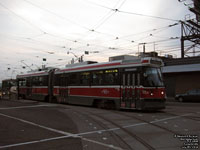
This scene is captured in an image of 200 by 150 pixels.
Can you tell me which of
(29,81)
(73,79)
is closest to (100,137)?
(73,79)

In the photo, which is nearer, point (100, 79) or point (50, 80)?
point (100, 79)

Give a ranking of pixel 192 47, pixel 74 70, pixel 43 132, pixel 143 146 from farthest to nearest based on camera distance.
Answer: pixel 192 47 → pixel 74 70 → pixel 43 132 → pixel 143 146

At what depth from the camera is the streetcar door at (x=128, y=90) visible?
1362 cm

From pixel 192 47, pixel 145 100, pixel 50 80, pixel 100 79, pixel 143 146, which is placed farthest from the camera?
pixel 192 47

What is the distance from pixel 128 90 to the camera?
13859 mm

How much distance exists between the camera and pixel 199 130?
26.4 ft

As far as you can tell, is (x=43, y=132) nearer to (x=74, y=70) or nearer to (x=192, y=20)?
(x=74, y=70)

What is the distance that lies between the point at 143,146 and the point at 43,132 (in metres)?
3.80

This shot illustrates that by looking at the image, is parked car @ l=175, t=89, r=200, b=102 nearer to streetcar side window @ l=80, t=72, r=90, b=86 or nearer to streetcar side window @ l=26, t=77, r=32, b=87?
streetcar side window @ l=80, t=72, r=90, b=86

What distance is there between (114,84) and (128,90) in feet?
4.28

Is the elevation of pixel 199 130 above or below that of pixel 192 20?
below

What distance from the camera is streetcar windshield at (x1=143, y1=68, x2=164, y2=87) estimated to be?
13.4 metres

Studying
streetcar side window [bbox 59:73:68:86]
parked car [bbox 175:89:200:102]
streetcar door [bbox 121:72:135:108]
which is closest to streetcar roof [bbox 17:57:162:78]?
streetcar side window [bbox 59:73:68:86]

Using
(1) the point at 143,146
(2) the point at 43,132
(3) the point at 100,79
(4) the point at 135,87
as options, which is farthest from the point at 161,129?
(3) the point at 100,79
